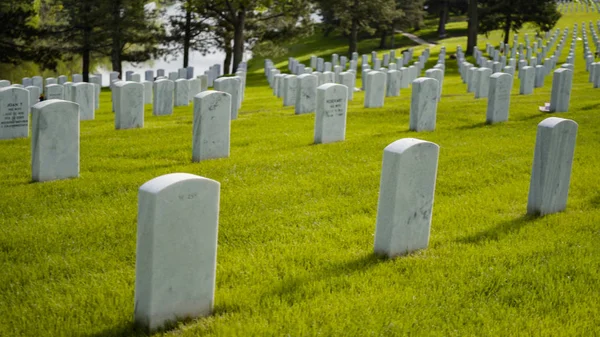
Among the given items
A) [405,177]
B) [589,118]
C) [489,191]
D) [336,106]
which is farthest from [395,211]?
[589,118]

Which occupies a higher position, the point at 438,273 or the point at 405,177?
the point at 405,177

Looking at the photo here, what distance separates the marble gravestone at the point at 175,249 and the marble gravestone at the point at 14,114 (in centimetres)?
921

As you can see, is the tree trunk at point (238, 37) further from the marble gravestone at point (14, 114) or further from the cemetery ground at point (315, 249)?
the cemetery ground at point (315, 249)

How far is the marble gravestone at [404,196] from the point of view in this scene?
6215mm

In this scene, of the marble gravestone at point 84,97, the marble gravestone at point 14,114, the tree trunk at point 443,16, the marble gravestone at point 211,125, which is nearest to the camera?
the marble gravestone at point 211,125

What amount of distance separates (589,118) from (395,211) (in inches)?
428

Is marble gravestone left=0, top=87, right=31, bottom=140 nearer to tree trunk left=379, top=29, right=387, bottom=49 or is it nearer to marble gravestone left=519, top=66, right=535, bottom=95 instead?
marble gravestone left=519, top=66, right=535, bottom=95

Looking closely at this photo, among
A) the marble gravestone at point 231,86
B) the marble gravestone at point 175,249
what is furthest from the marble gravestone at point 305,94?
the marble gravestone at point 175,249

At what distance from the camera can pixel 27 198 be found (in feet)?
27.4

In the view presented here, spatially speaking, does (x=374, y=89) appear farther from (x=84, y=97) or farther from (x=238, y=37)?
(x=238, y=37)

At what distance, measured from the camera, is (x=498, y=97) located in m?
15.0

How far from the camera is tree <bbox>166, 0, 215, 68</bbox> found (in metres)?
39.9

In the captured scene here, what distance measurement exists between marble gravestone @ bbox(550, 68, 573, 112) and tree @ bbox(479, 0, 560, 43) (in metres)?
28.7

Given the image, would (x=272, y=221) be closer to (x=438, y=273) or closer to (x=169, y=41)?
(x=438, y=273)
